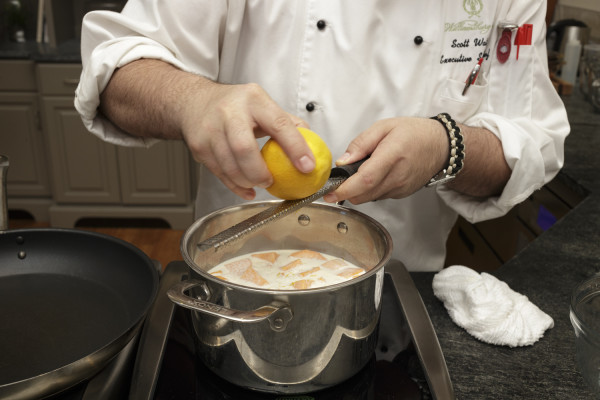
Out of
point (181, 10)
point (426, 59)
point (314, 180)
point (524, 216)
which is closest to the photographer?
point (314, 180)

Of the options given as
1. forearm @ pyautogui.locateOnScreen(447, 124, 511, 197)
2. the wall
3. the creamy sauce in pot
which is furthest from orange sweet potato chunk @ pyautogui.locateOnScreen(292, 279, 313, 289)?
the wall

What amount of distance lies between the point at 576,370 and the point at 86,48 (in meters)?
0.95

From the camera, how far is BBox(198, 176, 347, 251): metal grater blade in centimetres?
66

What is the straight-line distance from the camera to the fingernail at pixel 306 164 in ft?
2.24

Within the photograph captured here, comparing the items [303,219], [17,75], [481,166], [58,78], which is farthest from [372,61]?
[17,75]

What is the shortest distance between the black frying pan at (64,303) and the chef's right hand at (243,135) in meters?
0.17

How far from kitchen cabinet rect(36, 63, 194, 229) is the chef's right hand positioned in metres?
2.17

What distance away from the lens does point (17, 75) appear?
8.96ft

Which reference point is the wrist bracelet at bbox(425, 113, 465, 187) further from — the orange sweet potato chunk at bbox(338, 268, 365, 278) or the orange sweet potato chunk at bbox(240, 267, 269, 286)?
the orange sweet potato chunk at bbox(240, 267, 269, 286)

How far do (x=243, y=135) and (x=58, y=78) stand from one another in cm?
236

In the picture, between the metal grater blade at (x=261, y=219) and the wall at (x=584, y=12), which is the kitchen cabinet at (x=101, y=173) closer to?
the wall at (x=584, y=12)

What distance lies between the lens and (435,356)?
2.39ft

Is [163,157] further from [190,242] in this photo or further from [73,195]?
[190,242]

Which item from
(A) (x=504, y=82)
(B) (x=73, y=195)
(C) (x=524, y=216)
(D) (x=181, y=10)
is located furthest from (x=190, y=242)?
(B) (x=73, y=195)
